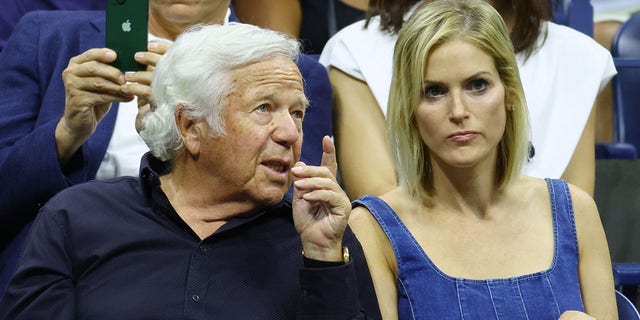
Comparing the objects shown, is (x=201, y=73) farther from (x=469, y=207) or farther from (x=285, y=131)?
(x=469, y=207)

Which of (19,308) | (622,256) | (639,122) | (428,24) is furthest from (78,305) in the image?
(639,122)

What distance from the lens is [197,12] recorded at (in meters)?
2.67

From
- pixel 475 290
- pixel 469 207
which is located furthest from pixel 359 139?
pixel 475 290

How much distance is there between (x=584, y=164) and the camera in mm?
2711

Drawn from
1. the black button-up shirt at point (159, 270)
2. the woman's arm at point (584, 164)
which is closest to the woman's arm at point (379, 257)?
the black button-up shirt at point (159, 270)

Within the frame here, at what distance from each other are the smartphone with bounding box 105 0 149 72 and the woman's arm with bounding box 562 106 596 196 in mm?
1202

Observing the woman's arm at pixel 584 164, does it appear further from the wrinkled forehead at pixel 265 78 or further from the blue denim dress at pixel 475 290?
the wrinkled forehead at pixel 265 78

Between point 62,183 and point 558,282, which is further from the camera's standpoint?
point 62,183

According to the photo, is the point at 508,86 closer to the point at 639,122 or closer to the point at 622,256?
the point at 622,256

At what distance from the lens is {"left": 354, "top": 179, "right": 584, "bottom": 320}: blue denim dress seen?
208 cm

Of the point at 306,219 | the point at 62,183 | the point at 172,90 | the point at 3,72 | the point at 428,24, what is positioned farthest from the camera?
the point at 3,72

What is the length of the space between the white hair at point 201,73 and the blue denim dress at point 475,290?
43cm

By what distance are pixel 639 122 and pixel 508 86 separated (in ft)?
3.86

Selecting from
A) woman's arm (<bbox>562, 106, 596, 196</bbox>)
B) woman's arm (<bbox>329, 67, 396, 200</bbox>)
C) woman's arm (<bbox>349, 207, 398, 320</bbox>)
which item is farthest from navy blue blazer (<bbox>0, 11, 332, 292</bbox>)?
woman's arm (<bbox>562, 106, 596, 196</bbox>)
